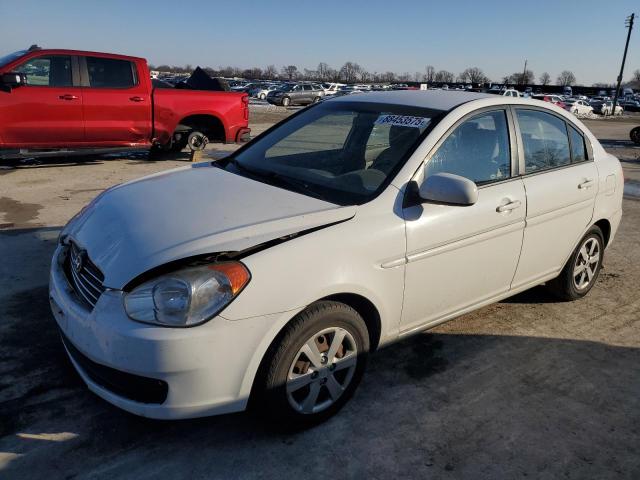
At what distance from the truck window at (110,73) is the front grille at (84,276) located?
711 cm

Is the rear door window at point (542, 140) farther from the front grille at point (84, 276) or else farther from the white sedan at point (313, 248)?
the front grille at point (84, 276)

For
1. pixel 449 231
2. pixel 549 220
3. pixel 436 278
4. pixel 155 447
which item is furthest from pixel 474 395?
pixel 155 447

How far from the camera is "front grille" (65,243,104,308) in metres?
2.51

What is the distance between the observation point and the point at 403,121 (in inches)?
133

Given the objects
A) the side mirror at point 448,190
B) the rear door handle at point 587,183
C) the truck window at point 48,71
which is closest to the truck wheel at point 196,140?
the truck window at point 48,71

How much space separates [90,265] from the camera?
2.65 metres

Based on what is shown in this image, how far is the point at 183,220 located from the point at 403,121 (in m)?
1.54

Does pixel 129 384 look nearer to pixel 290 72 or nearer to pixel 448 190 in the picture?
pixel 448 190

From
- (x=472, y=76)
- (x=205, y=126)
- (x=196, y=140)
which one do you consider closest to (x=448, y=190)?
(x=196, y=140)

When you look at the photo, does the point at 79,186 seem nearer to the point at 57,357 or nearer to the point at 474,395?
the point at 57,357

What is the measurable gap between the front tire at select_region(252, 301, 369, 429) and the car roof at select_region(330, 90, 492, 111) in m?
1.56

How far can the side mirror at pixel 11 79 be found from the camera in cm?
794

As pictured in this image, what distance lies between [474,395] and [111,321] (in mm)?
2034

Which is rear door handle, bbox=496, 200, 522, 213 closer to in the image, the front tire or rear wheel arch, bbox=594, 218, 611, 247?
the front tire
